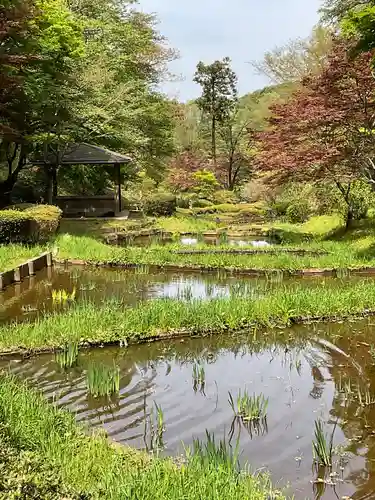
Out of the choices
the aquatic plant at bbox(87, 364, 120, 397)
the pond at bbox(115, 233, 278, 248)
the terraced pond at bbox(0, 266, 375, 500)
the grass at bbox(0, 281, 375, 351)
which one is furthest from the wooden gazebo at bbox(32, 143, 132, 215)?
the aquatic plant at bbox(87, 364, 120, 397)

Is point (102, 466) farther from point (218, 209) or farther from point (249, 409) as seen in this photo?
point (218, 209)

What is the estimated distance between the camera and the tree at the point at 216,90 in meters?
34.6

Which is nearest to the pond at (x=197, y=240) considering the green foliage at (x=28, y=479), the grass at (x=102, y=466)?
the grass at (x=102, y=466)

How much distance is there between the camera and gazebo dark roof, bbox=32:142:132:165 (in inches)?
805

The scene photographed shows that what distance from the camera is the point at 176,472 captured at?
3.00 m

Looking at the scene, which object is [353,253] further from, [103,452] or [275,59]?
[275,59]

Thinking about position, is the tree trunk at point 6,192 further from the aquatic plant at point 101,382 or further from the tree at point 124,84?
the aquatic plant at point 101,382

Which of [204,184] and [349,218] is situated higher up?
[204,184]

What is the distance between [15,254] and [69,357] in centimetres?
694

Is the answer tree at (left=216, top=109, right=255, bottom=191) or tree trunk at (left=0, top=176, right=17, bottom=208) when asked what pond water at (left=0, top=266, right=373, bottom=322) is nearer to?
tree trunk at (left=0, top=176, right=17, bottom=208)

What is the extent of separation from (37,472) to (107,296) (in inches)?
260

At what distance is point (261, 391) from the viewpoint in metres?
5.11

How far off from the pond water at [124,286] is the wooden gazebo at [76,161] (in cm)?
855

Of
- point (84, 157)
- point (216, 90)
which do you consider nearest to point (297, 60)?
point (216, 90)
